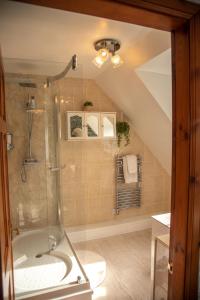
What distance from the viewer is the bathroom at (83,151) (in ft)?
5.79

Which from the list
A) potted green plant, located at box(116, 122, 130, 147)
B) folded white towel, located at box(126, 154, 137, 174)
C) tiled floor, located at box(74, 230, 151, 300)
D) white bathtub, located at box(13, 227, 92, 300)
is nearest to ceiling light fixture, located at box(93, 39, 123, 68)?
potted green plant, located at box(116, 122, 130, 147)

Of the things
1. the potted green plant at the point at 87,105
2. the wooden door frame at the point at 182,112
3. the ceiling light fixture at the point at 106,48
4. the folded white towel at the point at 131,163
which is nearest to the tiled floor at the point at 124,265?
the folded white towel at the point at 131,163

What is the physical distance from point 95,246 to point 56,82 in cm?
250

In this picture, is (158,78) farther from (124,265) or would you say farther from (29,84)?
(124,265)

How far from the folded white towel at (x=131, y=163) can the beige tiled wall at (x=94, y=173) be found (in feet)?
0.44

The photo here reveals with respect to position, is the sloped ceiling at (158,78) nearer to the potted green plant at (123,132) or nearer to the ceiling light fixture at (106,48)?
the ceiling light fixture at (106,48)

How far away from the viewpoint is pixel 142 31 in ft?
5.61

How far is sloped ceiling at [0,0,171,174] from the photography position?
1.55 m

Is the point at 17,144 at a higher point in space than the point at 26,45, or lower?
lower

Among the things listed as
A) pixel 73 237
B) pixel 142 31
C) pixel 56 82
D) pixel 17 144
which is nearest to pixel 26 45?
pixel 56 82

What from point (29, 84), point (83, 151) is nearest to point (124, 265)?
point (83, 151)

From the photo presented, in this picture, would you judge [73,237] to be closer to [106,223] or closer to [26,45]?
[106,223]

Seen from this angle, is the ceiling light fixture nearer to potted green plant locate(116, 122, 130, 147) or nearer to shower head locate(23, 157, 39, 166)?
potted green plant locate(116, 122, 130, 147)

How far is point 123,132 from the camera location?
3307 millimetres
